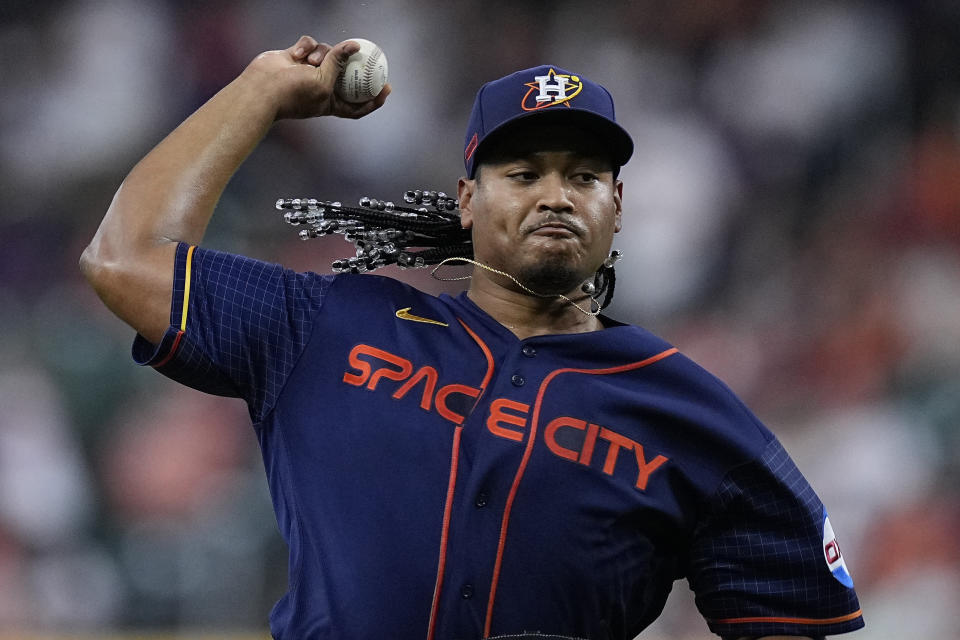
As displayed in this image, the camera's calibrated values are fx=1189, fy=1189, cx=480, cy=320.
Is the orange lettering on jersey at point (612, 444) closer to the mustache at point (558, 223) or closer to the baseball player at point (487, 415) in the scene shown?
the baseball player at point (487, 415)

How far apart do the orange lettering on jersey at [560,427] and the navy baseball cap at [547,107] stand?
1.89 ft

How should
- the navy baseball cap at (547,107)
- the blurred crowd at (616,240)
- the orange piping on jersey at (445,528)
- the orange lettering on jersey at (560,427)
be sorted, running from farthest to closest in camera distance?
the blurred crowd at (616,240)
the navy baseball cap at (547,107)
the orange lettering on jersey at (560,427)
the orange piping on jersey at (445,528)

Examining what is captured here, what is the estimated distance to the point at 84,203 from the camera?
18.8ft

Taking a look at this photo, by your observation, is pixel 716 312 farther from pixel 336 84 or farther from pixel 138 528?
pixel 336 84

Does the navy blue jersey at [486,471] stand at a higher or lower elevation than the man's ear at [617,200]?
lower

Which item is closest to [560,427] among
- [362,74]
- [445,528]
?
[445,528]

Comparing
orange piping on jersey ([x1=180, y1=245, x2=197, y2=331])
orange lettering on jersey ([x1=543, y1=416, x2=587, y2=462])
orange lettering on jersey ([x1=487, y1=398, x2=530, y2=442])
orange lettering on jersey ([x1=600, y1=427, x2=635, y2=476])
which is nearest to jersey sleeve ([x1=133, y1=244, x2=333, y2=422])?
orange piping on jersey ([x1=180, y1=245, x2=197, y2=331])

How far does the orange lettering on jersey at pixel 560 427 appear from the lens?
83.7 inches

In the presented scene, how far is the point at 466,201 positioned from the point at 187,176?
591 millimetres

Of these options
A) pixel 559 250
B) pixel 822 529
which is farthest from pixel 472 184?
pixel 822 529

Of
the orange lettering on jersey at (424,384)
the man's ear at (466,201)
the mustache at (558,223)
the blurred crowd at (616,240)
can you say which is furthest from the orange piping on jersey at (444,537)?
the blurred crowd at (616,240)

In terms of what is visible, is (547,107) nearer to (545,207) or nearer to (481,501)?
(545,207)

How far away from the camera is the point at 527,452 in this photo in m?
2.11

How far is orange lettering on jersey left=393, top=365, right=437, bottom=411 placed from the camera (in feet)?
7.05
